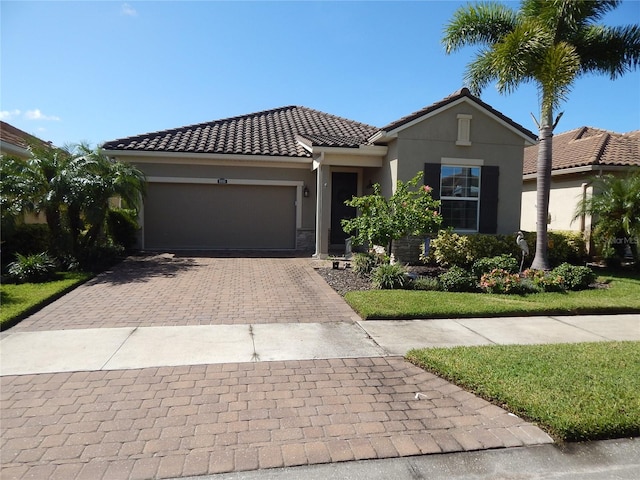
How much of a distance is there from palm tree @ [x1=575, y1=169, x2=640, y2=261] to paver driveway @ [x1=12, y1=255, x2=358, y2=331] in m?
8.07

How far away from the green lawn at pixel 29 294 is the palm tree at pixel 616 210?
13.2 m

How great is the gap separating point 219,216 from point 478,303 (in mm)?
9675

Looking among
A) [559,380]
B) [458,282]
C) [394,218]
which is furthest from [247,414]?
[394,218]

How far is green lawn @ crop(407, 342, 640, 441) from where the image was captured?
148 inches

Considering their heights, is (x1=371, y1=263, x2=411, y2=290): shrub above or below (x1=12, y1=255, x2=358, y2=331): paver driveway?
above

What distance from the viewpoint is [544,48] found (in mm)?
10820

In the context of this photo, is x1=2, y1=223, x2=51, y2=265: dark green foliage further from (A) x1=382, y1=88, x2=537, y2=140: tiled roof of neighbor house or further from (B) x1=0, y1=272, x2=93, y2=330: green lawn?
(A) x1=382, y1=88, x2=537, y2=140: tiled roof of neighbor house

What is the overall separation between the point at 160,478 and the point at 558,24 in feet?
42.4

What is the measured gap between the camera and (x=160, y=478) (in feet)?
10.1

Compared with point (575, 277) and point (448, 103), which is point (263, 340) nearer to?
point (575, 277)

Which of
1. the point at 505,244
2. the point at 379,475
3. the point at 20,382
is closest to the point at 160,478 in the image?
the point at 379,475

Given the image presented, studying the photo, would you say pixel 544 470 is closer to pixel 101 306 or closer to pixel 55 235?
pixel 101 306

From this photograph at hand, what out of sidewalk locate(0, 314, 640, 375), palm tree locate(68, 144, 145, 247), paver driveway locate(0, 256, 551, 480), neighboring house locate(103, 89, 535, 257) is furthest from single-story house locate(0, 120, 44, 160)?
paver driveway locate(0, 256, 551, 480)

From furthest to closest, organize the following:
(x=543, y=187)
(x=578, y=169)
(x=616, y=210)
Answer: (x=578, y=169)
(x=616, y=210)
(x=543, y=187)
